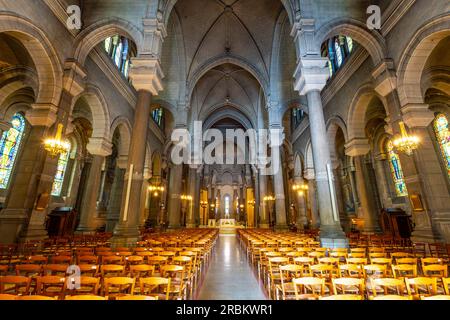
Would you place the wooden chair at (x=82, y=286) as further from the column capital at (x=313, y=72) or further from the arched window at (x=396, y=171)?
the arched window at (x=396, y=171)

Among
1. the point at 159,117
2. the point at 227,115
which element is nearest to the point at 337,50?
the point at 159,117

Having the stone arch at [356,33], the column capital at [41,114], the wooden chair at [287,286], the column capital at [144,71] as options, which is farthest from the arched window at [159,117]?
the wooden chair at [287,286]

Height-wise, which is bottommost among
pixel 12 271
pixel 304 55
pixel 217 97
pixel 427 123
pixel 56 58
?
pixel 12 271

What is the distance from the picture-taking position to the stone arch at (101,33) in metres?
8.91

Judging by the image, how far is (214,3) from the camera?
1598cm

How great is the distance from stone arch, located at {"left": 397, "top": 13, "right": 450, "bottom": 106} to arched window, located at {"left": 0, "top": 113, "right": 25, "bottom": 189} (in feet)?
61.3

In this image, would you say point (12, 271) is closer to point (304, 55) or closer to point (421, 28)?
point (304, 55)

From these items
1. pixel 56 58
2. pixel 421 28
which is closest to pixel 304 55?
pixel 421 28

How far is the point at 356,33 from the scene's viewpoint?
9398mm

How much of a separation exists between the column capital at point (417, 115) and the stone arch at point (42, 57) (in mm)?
12740

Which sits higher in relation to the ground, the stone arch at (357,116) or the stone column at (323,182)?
the stone arch at (357,116)

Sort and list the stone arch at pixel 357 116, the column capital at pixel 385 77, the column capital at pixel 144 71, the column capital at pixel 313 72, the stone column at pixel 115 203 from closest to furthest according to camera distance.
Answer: the column capital at pixel 385 77
the column capital at pixel 144 71
the column capital at pixel 313 72
the stone arch at pixel 357 116
the stone column at pixel 115 203

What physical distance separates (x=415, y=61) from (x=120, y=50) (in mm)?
15069
